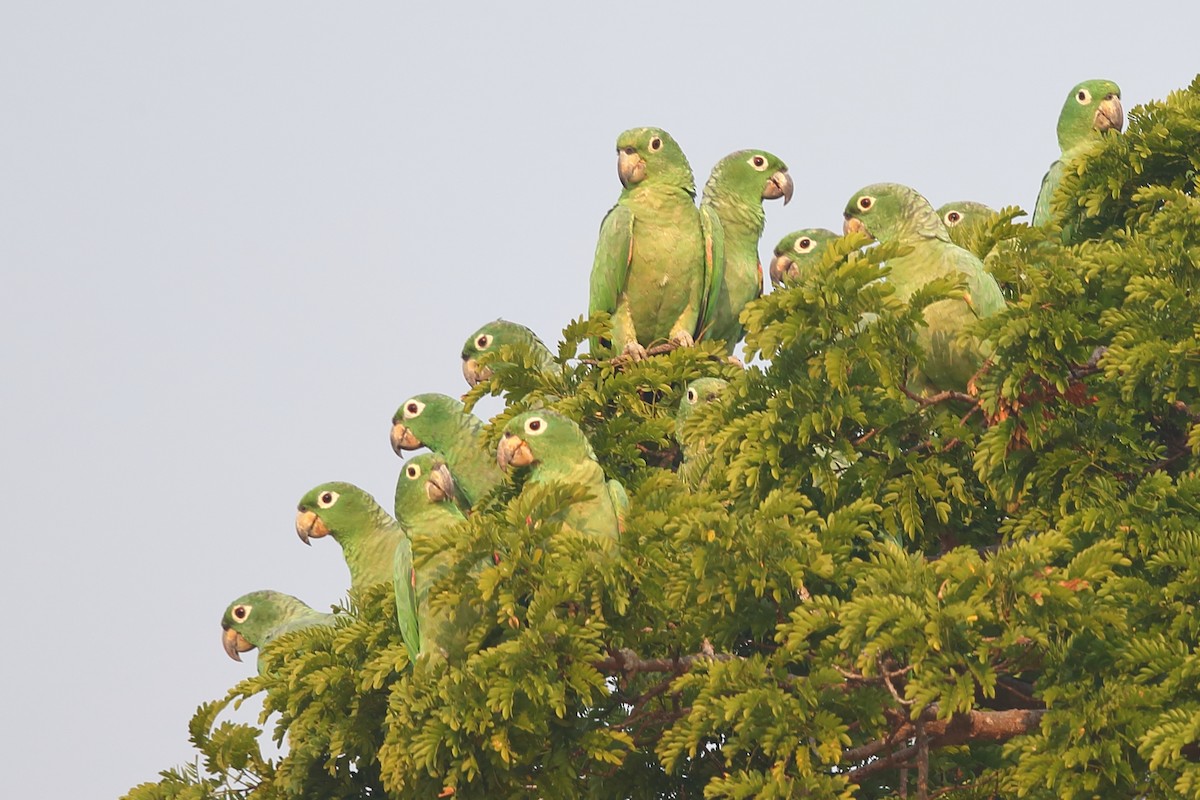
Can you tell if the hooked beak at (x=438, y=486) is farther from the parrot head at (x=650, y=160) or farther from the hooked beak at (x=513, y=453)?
the parrot head at (x=650, y=160)

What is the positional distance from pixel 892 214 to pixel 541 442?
2774 millimetres

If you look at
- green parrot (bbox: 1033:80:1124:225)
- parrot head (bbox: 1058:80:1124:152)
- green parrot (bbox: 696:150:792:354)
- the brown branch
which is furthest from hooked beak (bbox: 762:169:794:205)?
the brown branch

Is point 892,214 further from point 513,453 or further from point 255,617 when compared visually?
point 255,617

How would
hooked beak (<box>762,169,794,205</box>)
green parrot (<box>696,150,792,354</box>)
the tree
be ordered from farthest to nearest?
1. hooked beak (<box>762,169,794,205</box>)
2. green parrot (<box>696,150,792,354</box>)
3. the tree

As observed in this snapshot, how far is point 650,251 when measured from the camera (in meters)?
12.8

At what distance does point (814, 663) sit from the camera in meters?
7.70

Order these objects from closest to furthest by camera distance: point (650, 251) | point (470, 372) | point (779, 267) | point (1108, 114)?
point (650, 251), point (470, 372), point (779, 267), point (1108, 114)

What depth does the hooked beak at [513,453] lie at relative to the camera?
378 inches

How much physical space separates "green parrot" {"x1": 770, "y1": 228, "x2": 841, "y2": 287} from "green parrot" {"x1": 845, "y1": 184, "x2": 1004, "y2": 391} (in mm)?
2362

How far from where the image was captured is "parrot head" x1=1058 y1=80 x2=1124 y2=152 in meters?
14.3

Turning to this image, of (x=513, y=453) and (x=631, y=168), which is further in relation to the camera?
(x=631, y=168)

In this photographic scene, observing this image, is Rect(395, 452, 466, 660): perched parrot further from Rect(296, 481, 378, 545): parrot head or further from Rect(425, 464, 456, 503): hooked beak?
Rect(296, 481, 378, 545): parrot head

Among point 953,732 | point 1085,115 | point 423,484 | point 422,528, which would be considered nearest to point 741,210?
point 1085,115

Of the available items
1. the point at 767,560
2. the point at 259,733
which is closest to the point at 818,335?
the point at 767,560
